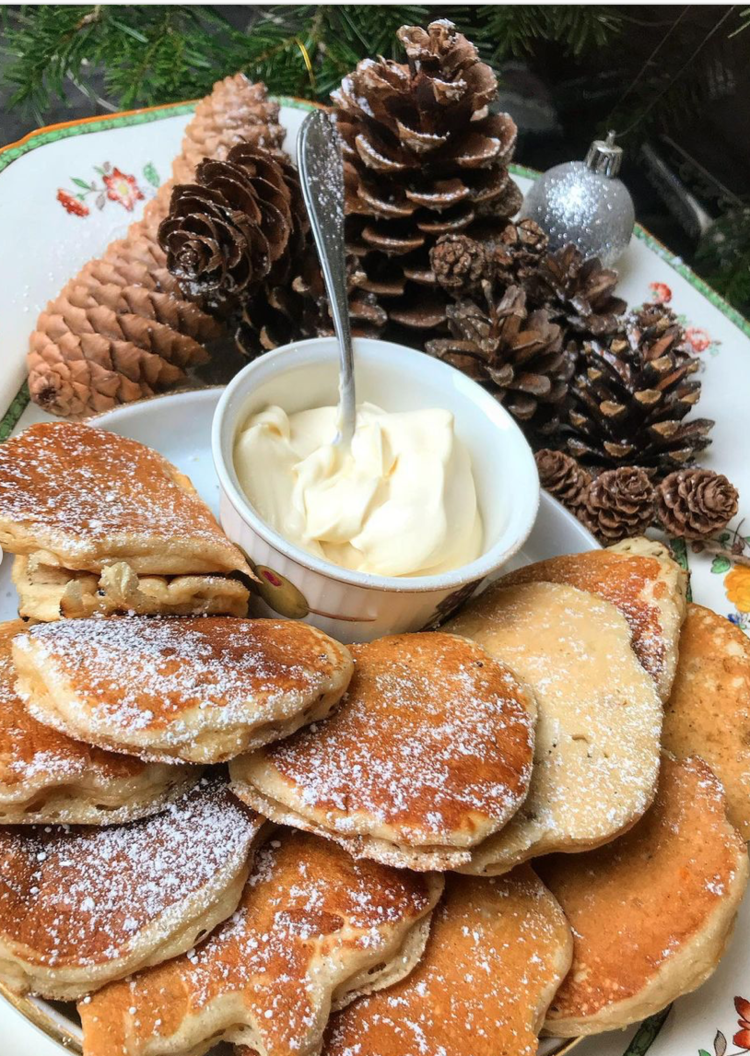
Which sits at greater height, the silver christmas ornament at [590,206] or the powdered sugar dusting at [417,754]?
the silver christmas ornament at [590,206]

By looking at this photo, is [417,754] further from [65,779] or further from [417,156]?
[417,156]

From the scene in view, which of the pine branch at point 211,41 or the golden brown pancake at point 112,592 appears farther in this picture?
the pine branch at point 211,41

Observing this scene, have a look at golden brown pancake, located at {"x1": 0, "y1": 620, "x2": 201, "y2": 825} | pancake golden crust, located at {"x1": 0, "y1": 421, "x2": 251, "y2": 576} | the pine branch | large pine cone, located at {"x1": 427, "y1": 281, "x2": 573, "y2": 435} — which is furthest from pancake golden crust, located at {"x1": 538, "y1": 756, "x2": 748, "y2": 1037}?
the pine branch

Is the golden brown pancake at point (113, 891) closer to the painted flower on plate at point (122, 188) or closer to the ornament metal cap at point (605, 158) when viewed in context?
the painted flower on plate at point (122, 188)

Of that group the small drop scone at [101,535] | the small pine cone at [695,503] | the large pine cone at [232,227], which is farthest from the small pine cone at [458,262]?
the small drop scone at [101,535]

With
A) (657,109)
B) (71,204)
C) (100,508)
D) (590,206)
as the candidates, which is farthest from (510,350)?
(657,109)

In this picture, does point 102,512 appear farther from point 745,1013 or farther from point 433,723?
point 745,1013
